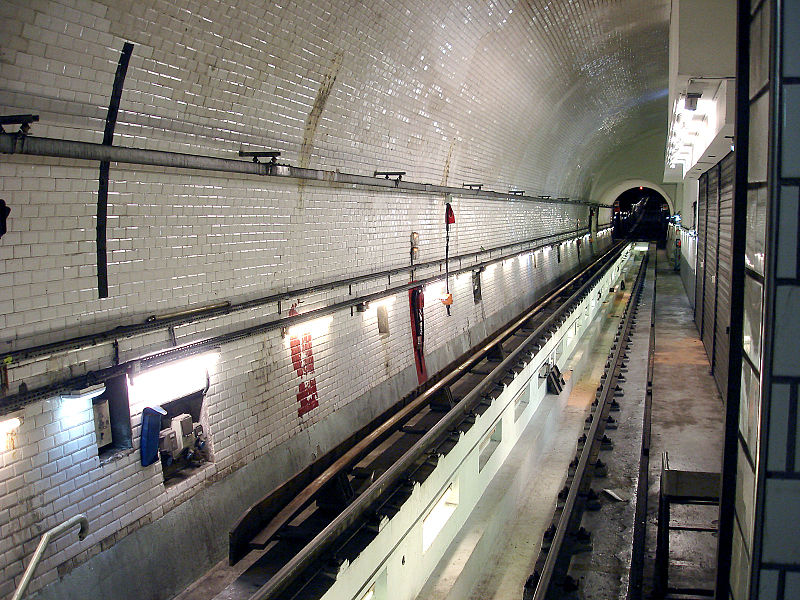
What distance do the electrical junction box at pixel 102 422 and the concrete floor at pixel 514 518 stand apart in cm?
369

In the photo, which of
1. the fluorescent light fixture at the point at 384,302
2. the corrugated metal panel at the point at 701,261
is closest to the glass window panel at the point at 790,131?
the fluorescent light fixture at the point at 384,302

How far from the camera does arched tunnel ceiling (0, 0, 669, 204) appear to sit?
446cm

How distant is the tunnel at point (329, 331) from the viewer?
12.3 ft

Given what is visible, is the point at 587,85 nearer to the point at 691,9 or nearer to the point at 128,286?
the point at 691,9

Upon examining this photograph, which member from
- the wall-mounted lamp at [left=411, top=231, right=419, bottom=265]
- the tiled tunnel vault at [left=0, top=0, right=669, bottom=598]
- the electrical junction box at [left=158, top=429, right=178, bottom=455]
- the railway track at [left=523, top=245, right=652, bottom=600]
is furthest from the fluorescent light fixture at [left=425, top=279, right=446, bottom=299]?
the electrical junction box at [left=158, top=429, right=178, bottom=455]

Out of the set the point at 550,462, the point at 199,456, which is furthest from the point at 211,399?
the point at 550,462

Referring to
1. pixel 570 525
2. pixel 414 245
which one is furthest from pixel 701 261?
pixel 570 525

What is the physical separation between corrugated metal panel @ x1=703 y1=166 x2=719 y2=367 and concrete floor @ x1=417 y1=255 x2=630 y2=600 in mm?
2699

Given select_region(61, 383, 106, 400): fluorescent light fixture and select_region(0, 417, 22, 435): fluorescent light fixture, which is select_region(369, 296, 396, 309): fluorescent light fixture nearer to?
select_region(61, 383, 106, 400): fluorescent light fixture

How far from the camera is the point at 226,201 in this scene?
604 centimetres

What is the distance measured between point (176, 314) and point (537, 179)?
15.8m

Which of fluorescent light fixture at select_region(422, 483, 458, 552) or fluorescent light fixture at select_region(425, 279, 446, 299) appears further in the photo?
fluorescent light fixture at select_region(425, 279, 446, 299)

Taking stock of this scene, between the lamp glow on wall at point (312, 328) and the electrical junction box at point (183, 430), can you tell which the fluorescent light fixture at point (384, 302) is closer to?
the lamp glow on wall at point (312, 328)

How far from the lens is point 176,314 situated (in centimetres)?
546
